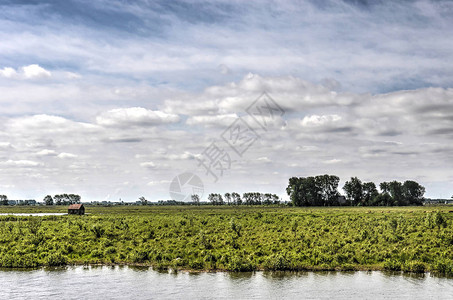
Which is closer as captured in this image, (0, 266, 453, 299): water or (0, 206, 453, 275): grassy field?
(0, 266, 453, 299): water

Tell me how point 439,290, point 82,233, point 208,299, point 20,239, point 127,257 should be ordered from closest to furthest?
point 208,299
point 439,290
point 127,257
point 20,239
point 82,233

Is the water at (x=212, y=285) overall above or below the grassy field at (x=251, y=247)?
below

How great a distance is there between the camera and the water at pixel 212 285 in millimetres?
29078

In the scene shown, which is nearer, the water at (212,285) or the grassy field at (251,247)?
the water at (212,285)

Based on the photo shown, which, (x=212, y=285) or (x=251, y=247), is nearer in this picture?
(x=212, y=285)

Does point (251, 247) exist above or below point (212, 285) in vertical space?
above

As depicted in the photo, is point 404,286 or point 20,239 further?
point 20,239

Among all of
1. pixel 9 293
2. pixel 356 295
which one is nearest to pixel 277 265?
pixel 356 295

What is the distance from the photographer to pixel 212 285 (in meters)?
32.0

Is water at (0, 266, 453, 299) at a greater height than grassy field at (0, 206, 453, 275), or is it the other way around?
grassy field at (0, 206, 453, 275)

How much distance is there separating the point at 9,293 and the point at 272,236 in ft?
105

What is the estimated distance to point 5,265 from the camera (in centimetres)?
3959

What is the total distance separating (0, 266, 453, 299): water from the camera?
29078 mm

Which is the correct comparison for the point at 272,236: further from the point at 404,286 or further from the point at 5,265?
the point at 5,265
